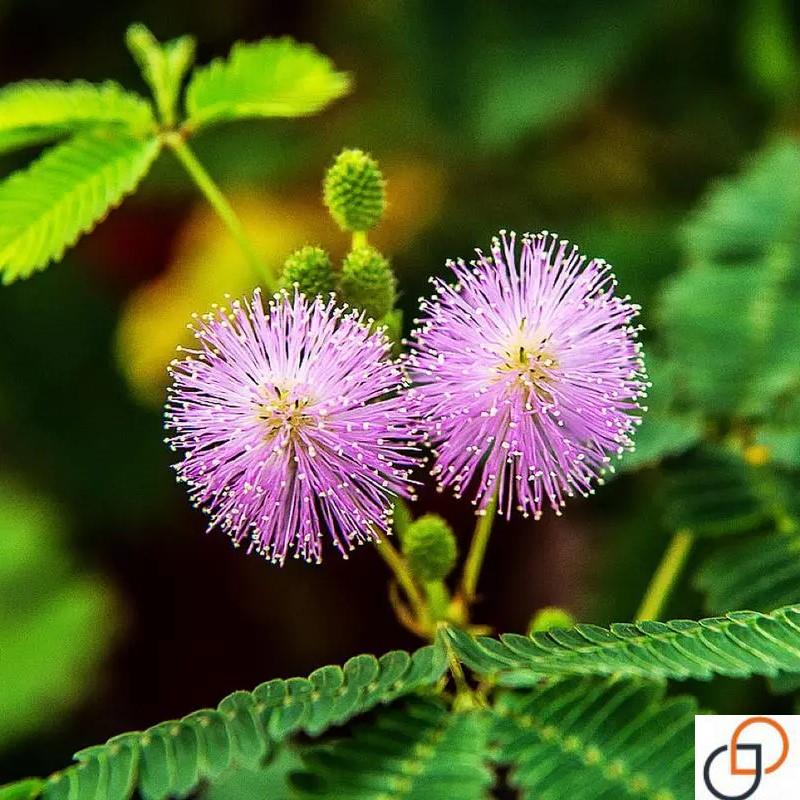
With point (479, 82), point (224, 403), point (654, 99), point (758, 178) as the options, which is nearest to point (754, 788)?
point (224, 403)

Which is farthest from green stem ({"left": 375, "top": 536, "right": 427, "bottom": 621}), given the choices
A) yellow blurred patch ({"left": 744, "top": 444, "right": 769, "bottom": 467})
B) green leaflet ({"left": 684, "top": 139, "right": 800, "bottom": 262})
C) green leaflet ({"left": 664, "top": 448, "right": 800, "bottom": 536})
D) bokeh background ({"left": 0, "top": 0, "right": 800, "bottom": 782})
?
bokeh background ({"left": 0, "top": 0, "right": 800, "bottom": 782})

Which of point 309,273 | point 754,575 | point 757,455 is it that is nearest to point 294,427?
point 309,273

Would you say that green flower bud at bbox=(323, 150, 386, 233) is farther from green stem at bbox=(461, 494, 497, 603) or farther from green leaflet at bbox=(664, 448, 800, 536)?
green leaflet at bbox=(664, 448, 800, 536)

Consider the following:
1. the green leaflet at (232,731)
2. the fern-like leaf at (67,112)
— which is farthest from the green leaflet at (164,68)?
the green leaflet at (232,731)

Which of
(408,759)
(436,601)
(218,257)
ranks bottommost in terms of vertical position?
(408,759)

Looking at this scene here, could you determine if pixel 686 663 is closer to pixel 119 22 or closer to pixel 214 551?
pixel 214 551

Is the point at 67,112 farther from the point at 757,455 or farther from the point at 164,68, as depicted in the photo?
the point at 757,455

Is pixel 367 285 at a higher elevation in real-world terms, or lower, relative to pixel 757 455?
lower

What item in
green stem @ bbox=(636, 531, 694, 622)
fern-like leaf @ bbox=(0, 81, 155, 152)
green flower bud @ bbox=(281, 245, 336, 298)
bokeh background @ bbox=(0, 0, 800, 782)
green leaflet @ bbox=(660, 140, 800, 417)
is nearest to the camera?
green flower bud @ bbox=(281, 245, 336, 298)
